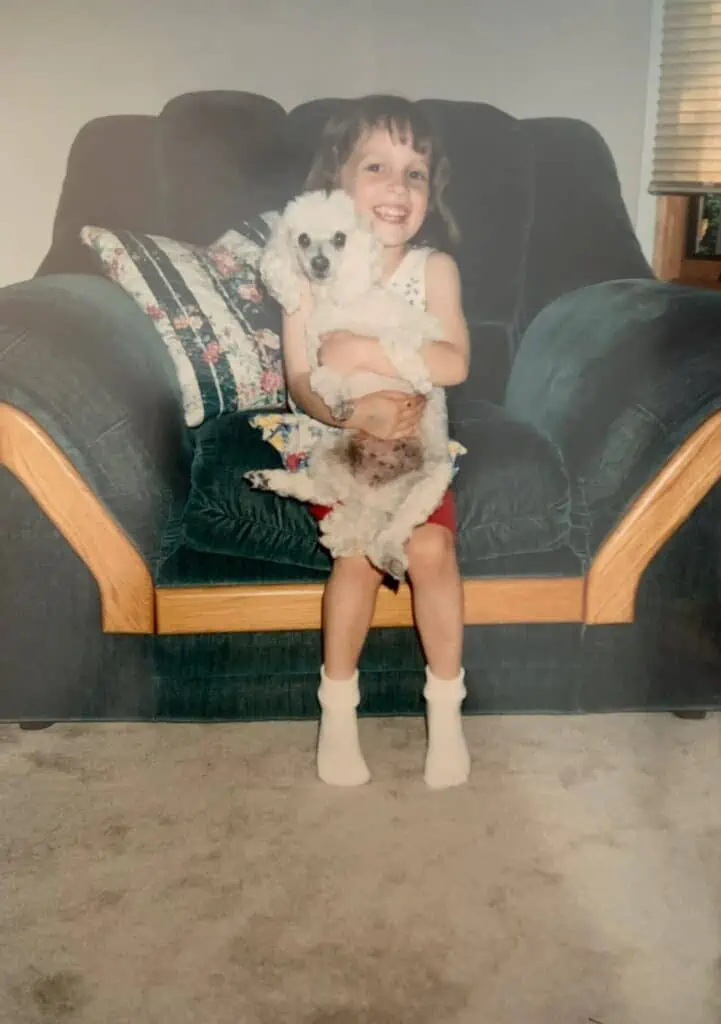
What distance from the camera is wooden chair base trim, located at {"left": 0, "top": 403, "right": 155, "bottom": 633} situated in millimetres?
1280

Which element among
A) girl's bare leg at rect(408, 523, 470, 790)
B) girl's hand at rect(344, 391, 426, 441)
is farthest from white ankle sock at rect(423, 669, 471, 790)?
girl's hand at rect(344, 391, 426, 441)

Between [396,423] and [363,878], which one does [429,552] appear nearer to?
[396,423]

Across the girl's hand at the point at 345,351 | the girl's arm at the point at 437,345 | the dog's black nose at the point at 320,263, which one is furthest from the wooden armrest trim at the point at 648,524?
the dog's black nose at the point at 320,263

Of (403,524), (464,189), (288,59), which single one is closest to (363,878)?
(403,524)

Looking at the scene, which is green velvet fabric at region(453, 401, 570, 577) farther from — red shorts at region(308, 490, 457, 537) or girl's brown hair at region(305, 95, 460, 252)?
girl's brown hair at region(305, 95, 460, 252)

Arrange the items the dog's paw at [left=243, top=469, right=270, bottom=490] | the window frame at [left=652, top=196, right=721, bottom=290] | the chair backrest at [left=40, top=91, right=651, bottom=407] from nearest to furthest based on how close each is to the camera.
Answer: the dog's paw at [left=243, top=469, right=270, bottom=490] < the chair backrest at [left=40, top=91, right=651, bottom=407] < the window frame at [left=652, top=196, right=721, bottom=290]

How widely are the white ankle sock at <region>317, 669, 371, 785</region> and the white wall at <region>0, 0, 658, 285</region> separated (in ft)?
3.61

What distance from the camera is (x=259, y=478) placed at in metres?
1.39

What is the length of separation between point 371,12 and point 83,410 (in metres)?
0.89

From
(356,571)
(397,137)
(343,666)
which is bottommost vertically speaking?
(343,666)

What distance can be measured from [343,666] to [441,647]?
146 millimetres

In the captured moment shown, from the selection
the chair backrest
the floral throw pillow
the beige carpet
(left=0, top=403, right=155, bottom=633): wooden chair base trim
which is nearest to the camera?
the beige carpet

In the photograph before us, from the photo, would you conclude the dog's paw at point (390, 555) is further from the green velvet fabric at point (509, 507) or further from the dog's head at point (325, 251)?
the dog's head at point (325, 251)

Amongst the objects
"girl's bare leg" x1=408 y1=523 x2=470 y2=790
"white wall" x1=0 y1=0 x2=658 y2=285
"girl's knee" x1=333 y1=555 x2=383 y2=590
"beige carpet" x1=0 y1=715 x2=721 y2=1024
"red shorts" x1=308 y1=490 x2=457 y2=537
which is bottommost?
"beige carpet" x1=0 y1=715 x2=721 y2=1024
